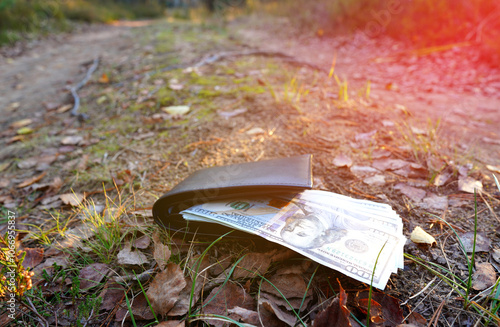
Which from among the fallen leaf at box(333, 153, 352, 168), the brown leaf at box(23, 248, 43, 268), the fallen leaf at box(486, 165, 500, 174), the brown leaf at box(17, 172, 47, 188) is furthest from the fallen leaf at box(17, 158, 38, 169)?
the fallen leaf at box(486, 165, 500, 174)

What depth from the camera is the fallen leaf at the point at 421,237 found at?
1.02 metres

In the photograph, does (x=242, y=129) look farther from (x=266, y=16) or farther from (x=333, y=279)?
(x=266, y=16)

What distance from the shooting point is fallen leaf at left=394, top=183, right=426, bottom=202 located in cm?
129

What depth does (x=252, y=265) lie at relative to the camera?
994 mm

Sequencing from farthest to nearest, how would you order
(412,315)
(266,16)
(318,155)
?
(266,16) < (318,155) < (412,315)

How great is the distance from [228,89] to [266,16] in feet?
23.3

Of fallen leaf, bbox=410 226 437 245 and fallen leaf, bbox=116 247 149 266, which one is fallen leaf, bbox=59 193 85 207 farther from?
fallen leaf, bbox=410 226 437 245

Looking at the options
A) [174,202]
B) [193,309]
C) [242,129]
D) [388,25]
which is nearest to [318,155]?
[242,129]

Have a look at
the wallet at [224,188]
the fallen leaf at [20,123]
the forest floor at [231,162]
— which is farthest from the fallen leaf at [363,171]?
the fallen leaf at [20,123]

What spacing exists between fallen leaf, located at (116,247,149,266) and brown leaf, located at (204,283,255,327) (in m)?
0.31

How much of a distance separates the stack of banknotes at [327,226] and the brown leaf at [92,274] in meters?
0.36

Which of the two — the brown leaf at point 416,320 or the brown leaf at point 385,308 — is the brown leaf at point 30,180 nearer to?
the brown leaf at point 385,308

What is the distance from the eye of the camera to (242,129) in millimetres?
1961

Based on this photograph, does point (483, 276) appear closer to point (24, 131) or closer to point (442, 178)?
point (442, 178)
